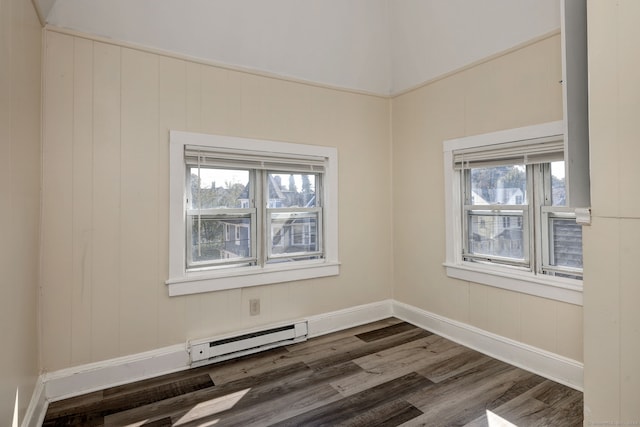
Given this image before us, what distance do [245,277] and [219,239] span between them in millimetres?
394

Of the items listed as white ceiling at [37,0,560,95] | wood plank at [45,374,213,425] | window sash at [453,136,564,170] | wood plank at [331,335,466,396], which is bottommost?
wood plank at [45,374,213,425]

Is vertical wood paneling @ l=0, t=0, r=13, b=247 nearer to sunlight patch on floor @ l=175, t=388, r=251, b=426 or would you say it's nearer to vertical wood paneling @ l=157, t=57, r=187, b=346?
vertical wood paneling @ l=157, t=57, r=187, b=346

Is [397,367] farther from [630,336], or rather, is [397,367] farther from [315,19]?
[315,19]

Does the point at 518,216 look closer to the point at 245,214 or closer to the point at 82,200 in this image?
the point at 245,214

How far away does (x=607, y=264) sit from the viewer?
125cm

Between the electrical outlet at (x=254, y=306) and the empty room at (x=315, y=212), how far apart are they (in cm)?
1

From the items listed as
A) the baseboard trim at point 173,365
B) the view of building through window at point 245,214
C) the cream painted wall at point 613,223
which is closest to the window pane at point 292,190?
the view of building through window at point 245,214

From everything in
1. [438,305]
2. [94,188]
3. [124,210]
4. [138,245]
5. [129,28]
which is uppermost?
[129,28]

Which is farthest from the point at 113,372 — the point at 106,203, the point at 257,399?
the point at 106,203

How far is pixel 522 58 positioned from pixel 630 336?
83.9 inches

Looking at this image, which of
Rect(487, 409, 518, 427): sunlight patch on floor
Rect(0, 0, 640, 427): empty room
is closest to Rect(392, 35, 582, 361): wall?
Rect(0, 0, 640, 427): empty room

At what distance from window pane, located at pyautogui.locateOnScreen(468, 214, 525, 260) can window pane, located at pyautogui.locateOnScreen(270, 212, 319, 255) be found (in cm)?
147

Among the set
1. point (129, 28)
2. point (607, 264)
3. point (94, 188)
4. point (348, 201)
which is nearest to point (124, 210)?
point (94, 188)

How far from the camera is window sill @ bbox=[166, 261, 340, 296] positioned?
261 centimetres
